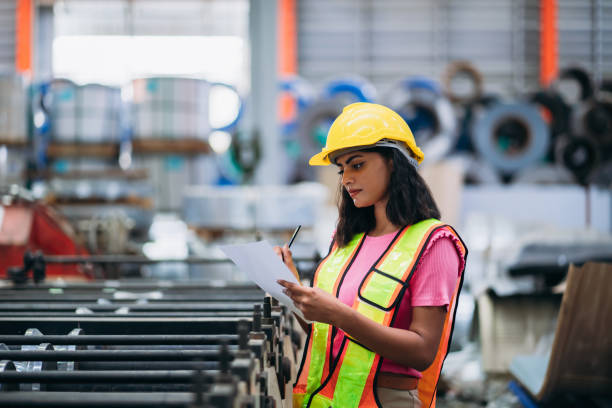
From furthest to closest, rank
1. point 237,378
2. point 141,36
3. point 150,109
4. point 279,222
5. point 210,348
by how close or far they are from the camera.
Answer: point 141,36, point 150,109, point 279,222, point 210,348, point 237,378

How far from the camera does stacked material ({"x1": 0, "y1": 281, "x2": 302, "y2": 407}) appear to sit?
1.05 m

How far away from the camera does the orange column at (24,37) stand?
12.4m

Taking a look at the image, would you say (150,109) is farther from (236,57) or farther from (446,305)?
(236,57)

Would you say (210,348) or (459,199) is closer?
(210,348)

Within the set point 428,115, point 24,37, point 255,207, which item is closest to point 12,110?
point 255,207

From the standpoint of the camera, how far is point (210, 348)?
1488mm

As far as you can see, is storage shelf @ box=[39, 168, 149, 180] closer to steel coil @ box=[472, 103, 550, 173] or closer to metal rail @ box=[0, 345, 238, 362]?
steel coil @ box=[472, 103, 550, 173]

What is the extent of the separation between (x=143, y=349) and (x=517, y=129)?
6.91 m

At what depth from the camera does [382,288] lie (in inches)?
53.5

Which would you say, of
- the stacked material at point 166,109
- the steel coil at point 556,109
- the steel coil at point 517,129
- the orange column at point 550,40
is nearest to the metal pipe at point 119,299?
the stacked material at point 166,109

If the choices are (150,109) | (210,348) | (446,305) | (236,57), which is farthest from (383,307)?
(236,57)

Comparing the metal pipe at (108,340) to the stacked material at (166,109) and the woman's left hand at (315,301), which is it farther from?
the stacked material at (166,109)

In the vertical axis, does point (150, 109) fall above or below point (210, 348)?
above

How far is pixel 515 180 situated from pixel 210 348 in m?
7.13
